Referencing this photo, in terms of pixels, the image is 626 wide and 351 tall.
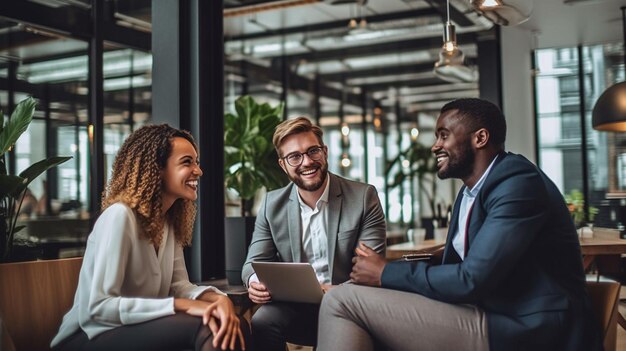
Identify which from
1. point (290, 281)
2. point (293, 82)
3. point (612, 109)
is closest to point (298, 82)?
point (293, 82)

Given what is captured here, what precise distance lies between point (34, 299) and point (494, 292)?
1655 mm

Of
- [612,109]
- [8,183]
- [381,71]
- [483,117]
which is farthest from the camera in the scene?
[381,71]

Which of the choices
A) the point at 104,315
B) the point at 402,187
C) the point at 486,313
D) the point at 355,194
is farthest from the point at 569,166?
the point at 104,315

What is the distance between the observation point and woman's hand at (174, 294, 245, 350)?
1.93 m

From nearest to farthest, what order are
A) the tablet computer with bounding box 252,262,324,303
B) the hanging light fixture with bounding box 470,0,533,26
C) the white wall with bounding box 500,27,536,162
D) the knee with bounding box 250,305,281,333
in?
the tablet computer with bounding box 252,262,324,303 → the knee with bounding box 250,305,281,333 → the hanging light fixture with bounding box 470,0,533,26 → the white wall with bounding box 500,27,536,162

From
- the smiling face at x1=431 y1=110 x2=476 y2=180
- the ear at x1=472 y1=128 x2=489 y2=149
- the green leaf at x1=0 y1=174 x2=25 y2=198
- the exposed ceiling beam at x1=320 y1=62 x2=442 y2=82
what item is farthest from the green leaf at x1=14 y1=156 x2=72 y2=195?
the exposed ceiling beam at x1=320 y1=62 x2=442 y2=82

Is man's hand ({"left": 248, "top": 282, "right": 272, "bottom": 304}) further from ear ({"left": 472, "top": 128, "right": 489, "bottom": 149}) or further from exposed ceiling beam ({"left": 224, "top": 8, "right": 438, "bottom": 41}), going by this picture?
exposed ceiling beam ({"left": 224, "top": 8, "right": 438, "bottom": 41})

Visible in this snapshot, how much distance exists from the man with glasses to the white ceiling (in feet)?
16.7

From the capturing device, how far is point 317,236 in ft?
9.01

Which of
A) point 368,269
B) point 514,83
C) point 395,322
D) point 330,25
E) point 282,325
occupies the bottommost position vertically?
point 282,325

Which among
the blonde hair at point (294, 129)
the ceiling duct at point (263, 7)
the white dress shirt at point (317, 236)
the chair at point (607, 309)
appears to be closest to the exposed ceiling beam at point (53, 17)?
the blonde hair at point (294, 129)

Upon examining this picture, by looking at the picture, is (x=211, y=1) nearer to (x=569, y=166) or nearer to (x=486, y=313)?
(x=486, y=313)

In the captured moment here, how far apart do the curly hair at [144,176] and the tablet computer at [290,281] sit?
425 millimetres

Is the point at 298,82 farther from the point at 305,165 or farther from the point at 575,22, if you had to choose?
the point at 305,165
